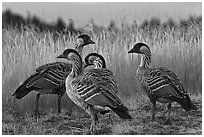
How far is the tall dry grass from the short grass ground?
25 centimetres

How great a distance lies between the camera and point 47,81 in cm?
844

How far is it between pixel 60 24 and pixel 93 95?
11.8 ft

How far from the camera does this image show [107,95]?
732cm

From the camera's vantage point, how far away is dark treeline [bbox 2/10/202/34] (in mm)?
10328

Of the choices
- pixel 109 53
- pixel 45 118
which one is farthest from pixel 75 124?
pixel 109 53

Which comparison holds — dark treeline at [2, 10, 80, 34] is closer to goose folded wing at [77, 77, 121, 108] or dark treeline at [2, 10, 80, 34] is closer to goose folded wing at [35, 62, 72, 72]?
goose folded wing at [35, 62, 72, 72]

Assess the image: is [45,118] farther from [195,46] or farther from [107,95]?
[195,46]

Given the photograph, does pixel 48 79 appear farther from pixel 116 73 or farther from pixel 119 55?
pixel 119 55

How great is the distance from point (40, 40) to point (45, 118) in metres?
1.99

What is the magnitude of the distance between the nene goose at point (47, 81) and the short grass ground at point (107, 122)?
0.26 meters

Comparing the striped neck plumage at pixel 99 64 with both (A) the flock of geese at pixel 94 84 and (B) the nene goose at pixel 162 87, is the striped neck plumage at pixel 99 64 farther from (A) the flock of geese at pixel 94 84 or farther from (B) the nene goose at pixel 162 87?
(B) the nene goose at pixel 162 87

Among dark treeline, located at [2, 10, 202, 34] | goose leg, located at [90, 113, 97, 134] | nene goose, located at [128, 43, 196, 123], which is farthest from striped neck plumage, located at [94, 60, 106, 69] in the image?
dark treeline, located at [2, 10, 202, 34]

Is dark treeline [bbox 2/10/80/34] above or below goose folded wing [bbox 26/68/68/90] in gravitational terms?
above

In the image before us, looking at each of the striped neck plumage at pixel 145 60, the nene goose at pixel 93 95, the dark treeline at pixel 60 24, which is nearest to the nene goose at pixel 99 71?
the nene goose at pixel 93 95
